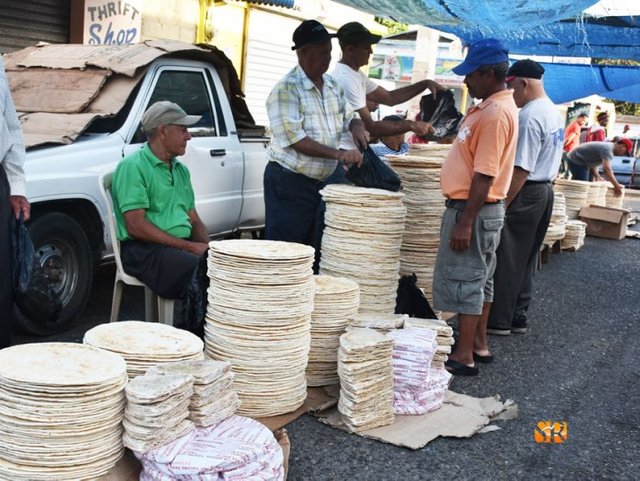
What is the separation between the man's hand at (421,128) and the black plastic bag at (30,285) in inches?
132

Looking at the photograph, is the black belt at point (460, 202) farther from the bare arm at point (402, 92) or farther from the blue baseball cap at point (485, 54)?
the bare arm at point (402, 92)

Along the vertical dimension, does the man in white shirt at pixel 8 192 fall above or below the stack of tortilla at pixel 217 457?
above

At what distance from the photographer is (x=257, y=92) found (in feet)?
50.7

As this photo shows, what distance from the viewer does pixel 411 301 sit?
18.6 feet

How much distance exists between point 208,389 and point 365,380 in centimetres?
110

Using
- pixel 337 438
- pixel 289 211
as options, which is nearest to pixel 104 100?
pixel 289 211

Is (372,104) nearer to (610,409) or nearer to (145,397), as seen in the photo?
(610,409)

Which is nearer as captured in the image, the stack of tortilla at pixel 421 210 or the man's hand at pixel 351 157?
the man's hand at pixel 351 157

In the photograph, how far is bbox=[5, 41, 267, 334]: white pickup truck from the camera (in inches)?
201

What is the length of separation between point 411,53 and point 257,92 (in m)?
12.1

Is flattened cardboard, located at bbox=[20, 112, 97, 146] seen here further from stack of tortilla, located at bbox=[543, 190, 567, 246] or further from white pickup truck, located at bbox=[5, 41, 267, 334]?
stack of tortilla, located at bbox=[543, 190, 567, 246]

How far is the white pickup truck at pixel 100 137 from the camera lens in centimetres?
509

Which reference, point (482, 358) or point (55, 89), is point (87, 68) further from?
point (482, 358)

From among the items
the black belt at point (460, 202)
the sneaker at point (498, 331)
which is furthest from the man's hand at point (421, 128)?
the sneaker at point (498, 331)
